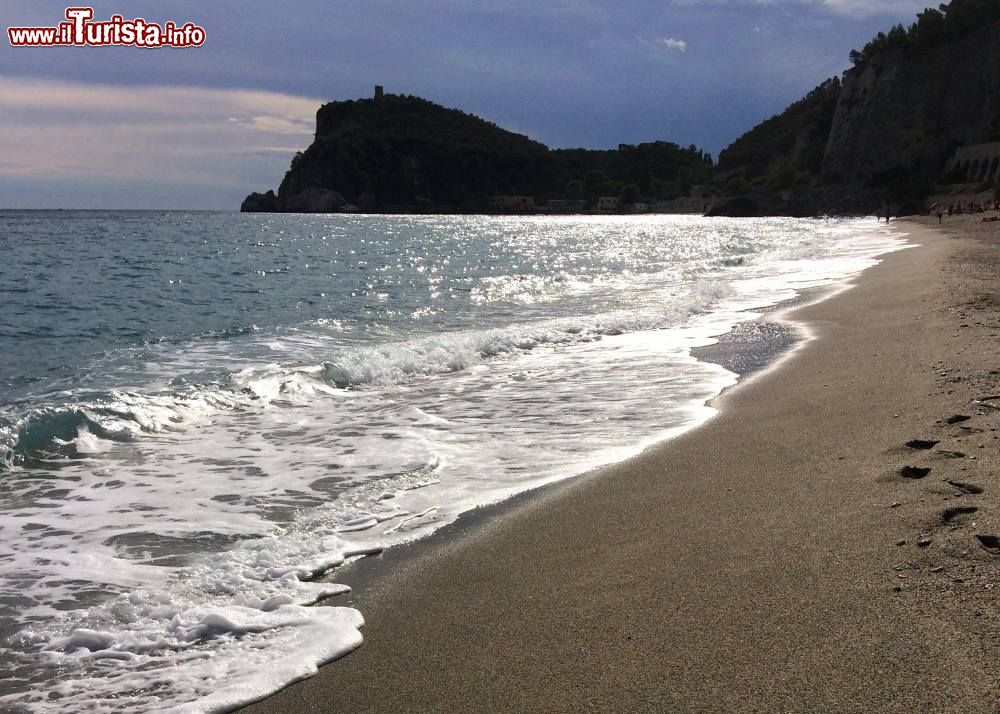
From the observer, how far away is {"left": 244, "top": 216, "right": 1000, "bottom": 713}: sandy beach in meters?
2.83

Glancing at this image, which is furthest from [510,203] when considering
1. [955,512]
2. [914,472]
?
[955,512]

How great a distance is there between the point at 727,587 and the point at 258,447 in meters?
4.99

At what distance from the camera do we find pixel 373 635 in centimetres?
364

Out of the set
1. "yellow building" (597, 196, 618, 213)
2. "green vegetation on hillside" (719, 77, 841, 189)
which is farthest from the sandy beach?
"yellow building" (597, 196, 618, 213)

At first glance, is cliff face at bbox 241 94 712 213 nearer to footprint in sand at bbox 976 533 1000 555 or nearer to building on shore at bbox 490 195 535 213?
building on shore at bbox 490 195 535 213

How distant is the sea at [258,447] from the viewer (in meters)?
3.72

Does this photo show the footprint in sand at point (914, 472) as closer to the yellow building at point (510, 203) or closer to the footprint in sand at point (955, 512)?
the footprint in sand at point (955, 512)

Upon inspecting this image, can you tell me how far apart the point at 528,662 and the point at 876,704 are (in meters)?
1.28

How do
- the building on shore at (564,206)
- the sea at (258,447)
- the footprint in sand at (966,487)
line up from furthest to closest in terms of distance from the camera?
1. the building on shore at (564,206)
2. the footprint in sand at (966,487)
3. the sea at (258,447)

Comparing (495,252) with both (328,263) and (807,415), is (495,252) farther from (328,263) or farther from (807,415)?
(807,415)

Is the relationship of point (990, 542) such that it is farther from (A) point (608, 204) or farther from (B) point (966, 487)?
(A) point (608, 204)

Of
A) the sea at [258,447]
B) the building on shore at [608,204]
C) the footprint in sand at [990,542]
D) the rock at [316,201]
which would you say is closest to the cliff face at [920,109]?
the building on shore at [608,204]

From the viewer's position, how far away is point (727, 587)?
3.57 metres

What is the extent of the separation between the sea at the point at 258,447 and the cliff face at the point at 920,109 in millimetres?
94847
